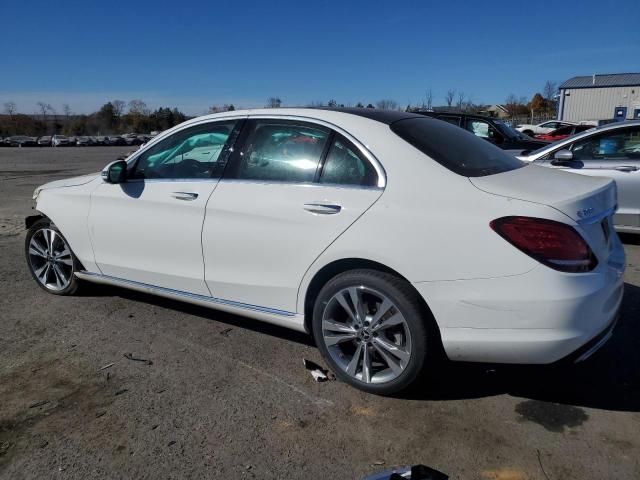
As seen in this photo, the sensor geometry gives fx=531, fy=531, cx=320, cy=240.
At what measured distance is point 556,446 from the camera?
263 centimetres

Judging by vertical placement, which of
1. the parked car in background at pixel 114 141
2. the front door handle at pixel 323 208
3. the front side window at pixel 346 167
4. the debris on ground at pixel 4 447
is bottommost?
the parked car in background at pixel 114 141

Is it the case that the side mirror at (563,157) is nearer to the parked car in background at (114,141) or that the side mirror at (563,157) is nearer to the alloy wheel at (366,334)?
the alloy wheel at (366,334)

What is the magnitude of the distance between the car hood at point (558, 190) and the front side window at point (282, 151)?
999 millimetres

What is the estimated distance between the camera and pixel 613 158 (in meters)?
6.52

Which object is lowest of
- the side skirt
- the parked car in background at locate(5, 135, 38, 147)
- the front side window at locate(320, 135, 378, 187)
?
the parked car in background at locate(5, 135, 38, 147)

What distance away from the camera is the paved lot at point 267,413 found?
8.30ft

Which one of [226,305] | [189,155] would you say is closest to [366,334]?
[226,305]

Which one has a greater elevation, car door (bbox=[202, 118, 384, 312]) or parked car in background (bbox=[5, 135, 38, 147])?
car door (bbox=[202, 118, 384, 312])

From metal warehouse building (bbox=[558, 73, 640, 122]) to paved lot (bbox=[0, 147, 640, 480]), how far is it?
5546 cm

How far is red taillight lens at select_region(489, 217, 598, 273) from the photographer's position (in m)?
2.55

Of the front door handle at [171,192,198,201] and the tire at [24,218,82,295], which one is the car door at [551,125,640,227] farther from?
the tire at [24,218,82,295]

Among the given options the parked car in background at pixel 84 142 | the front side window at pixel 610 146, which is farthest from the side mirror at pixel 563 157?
the parked car in background at pixel 84 142

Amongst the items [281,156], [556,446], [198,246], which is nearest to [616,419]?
[556,446]

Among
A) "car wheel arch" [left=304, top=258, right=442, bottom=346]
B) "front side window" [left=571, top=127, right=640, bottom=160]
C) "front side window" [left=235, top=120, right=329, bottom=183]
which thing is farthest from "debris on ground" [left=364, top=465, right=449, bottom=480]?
"front side window" [left=571, top=127, right=640, bottom=160]
